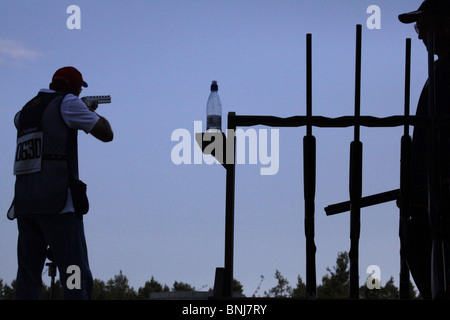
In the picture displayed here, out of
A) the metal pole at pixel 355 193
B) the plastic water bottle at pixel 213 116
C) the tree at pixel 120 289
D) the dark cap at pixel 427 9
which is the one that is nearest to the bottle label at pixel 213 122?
the plastic water bottle at pixel 213 116

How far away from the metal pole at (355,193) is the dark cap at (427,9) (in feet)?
3.45

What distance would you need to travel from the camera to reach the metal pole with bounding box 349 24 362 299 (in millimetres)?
3619

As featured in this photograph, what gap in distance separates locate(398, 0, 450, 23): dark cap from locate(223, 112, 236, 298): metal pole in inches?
64.8

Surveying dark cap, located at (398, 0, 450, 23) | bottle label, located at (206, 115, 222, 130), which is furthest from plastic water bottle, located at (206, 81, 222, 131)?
dark cap, located at (398, 0, 450, 23)

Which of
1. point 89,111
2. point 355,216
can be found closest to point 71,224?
point 89,111

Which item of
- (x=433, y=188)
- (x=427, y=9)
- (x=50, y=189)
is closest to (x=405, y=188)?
(x=433, y=188)

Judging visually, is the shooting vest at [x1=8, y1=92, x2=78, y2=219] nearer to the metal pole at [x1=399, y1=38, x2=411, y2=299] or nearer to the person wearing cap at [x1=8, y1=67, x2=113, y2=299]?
the person wearing cap at [x1=8, y1=67, x2=113, y2=299]

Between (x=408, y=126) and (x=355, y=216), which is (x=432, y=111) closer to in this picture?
(x=408, y=126)

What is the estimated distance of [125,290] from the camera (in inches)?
1574

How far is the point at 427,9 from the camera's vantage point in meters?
4.51

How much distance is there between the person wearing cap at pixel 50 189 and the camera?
441cm

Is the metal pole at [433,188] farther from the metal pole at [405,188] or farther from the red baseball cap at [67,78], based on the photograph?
the red baseball cap at [67,78]

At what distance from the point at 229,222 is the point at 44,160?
1582 mm

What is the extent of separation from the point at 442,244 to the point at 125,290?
37577 mm
